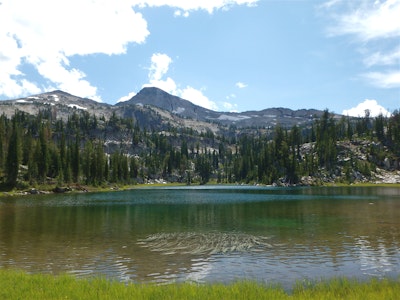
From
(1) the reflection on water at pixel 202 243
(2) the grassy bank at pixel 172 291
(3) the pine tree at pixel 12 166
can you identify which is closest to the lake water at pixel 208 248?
(1) the reflection on water at pixel 202 243

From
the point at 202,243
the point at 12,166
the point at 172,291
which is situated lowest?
the point at 202,243

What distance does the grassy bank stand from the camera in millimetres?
17344

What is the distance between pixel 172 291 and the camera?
1848 cm

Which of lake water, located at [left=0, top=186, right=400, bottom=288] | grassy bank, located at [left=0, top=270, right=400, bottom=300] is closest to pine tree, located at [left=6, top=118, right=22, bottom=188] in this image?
lake water, located at [left=0, top=186, right=400, bottom=288]

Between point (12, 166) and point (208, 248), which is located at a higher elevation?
point (12, 166)

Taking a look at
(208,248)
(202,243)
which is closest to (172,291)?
(208,248)

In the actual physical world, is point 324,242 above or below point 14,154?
below

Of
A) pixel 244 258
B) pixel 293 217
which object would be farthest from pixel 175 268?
pixel 293 217

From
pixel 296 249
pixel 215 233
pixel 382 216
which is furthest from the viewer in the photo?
pixel 382 216

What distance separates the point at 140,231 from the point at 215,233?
33.7 ft

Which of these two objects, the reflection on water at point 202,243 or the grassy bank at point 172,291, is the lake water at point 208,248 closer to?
the reflection on water at point 202,243

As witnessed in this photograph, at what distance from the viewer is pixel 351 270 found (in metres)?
26.7

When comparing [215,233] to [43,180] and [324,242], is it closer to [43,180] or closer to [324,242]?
[324,242]

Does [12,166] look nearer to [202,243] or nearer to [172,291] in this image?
[202,243]
